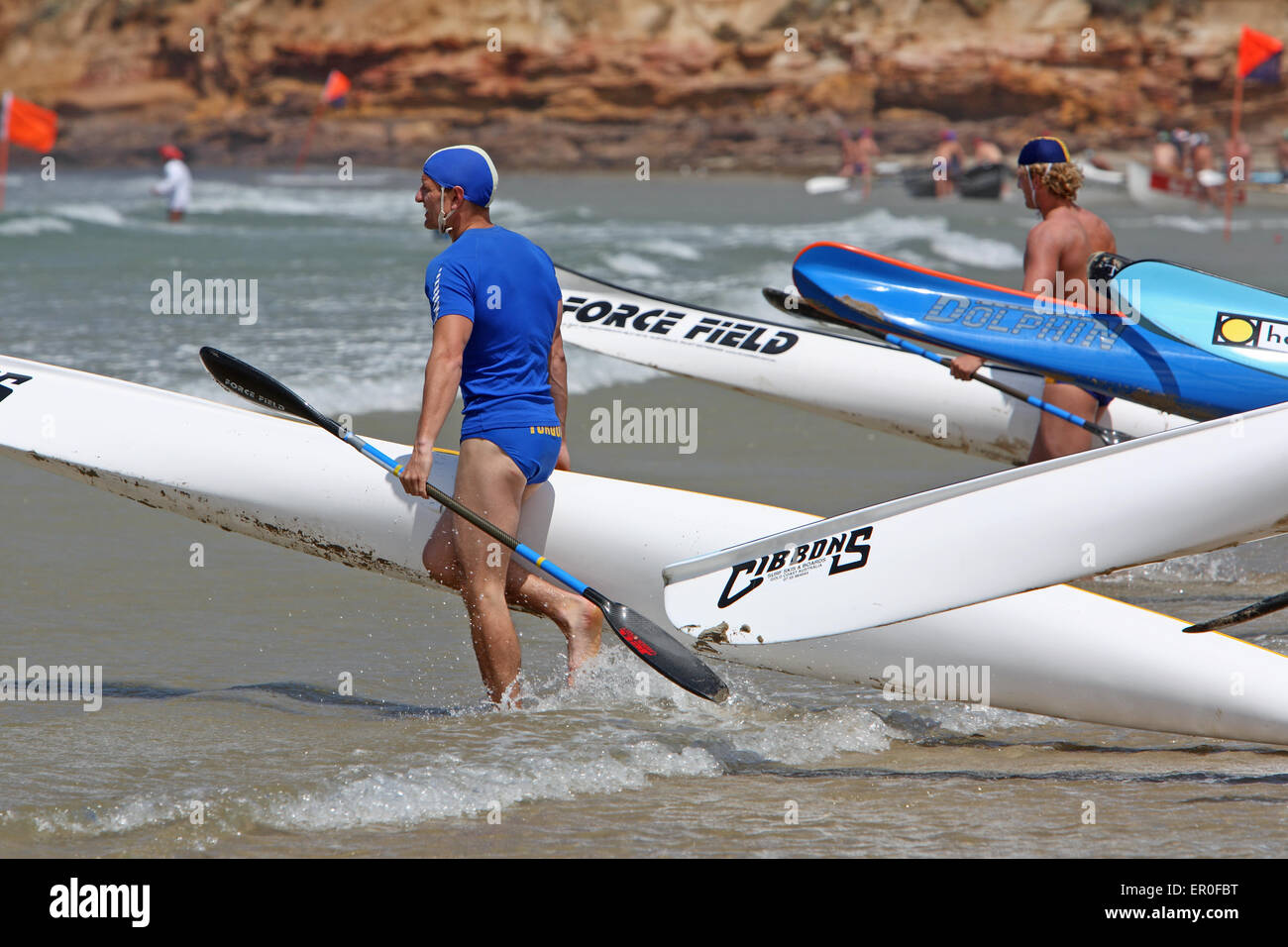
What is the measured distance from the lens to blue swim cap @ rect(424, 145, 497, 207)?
3812mm

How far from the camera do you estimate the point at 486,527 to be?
12.5 feet

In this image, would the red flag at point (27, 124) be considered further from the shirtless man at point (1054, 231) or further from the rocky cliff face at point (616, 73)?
the rocky cliff face at point (616, 73)

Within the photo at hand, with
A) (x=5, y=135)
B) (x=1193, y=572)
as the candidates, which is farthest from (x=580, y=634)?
(x=5, y=135)

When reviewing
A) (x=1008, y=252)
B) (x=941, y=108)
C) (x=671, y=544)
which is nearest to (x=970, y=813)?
(x=671, y=544)

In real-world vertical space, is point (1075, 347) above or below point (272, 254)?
below

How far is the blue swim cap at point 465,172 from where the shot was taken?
3812 millimetres

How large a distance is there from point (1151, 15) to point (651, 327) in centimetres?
4440

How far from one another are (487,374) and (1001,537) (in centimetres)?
136

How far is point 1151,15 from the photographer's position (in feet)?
150

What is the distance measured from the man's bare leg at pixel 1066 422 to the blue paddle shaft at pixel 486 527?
7.45 ft

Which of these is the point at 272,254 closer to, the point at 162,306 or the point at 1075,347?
the point at 162,306

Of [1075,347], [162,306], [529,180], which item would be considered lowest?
[1075,347]

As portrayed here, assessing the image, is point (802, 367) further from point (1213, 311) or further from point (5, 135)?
point (5, 135)

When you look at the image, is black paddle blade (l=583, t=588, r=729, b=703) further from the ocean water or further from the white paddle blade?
the white paddle blade
